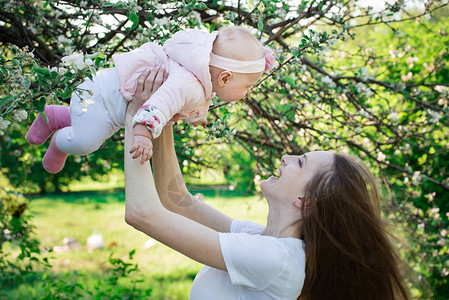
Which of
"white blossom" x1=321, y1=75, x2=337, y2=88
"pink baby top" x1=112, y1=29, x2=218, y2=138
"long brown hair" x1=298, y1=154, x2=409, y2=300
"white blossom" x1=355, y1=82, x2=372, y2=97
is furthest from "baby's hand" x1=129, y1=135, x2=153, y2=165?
"white blossom" x1=355, y1=82, x2=372, y2=97

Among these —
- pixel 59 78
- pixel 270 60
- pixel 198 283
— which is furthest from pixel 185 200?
pixel 59 78

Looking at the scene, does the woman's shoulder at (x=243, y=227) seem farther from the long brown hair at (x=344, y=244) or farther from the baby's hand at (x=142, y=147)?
the baby's hand at (x=142, y=147)

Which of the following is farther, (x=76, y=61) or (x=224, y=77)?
(x=224, y=77)

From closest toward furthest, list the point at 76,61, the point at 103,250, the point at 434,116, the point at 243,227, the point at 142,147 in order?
the point at 76,61 → the point at 142,147 → the point at 243,227 → the point at 434,116 → the point at 103,250

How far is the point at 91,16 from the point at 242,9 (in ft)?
2.81

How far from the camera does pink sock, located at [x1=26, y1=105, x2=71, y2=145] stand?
1.87 metres

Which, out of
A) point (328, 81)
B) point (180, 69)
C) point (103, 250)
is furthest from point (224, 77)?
point (103, 250)

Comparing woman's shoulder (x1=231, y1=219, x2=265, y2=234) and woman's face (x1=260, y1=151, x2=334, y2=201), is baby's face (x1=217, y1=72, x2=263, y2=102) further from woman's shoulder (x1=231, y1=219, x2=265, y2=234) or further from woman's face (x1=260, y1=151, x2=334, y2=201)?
woman's shoulder (x1=231, y1=219, x2=265, y2=234)

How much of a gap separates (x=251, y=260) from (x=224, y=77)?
668 mm

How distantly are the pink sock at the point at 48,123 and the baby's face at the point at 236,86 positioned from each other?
604 mm

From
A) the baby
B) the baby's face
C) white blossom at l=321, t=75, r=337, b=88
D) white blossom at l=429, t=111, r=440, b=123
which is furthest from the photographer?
white blossom at l=429, t=111, r=440, b=123

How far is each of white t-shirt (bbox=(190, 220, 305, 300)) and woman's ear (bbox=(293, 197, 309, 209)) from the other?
125mm

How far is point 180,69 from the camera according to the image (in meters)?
1.68

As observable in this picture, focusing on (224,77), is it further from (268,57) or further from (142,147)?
(142,147)
